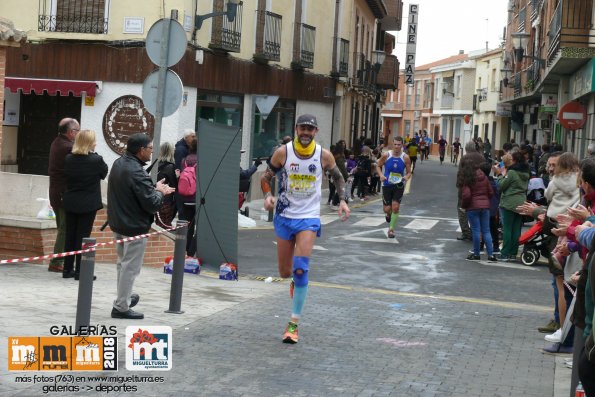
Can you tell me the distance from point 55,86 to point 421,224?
8.72 metres

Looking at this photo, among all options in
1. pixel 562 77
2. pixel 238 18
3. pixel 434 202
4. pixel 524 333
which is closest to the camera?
pixel 524 333

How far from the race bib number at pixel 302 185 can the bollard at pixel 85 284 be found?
2.04m

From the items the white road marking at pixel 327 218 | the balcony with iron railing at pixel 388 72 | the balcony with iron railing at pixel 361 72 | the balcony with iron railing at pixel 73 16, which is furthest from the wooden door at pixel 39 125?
the balcony with iron railing at pixel 388 72

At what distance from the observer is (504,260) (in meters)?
16.6

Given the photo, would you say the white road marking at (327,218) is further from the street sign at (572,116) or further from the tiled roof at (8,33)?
the tiled roof at (8,33)

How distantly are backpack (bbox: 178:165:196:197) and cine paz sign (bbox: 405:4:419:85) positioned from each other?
46.3 m

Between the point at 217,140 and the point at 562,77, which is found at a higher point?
the point at 562,77

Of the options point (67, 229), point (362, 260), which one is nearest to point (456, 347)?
point (67, 229)

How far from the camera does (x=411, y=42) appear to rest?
58.9m

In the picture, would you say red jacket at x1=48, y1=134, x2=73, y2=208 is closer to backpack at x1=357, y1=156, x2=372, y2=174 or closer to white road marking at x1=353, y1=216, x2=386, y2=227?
white road marking at x1=353, y1=216, x2=386, y2=227

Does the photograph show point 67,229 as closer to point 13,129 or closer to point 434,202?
point 13,129

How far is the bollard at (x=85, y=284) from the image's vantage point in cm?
757

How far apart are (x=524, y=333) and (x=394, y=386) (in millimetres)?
3070

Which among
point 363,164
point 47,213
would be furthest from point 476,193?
point 363,164
